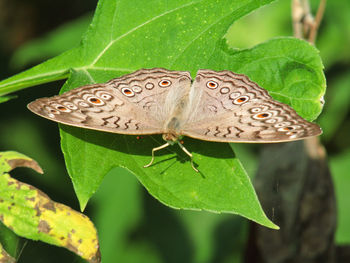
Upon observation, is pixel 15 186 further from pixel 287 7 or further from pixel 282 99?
pixel 287 7

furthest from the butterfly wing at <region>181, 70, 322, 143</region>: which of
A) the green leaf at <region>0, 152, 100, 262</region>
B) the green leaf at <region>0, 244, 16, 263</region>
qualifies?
the green leaf at <region>0, 244, 16, 263</region>

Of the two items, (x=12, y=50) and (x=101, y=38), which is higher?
(x=101, y=38)

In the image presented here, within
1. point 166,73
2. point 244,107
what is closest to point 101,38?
point 166,73

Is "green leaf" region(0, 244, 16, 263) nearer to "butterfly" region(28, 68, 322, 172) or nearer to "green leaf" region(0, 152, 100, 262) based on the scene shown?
"green leaf" region(0, 152, 100, 262)

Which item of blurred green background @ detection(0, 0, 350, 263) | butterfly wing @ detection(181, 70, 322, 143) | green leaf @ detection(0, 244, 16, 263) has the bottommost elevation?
blurred green background @ detection(0, 0, 350, 263)

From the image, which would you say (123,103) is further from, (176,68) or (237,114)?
(237,114)
